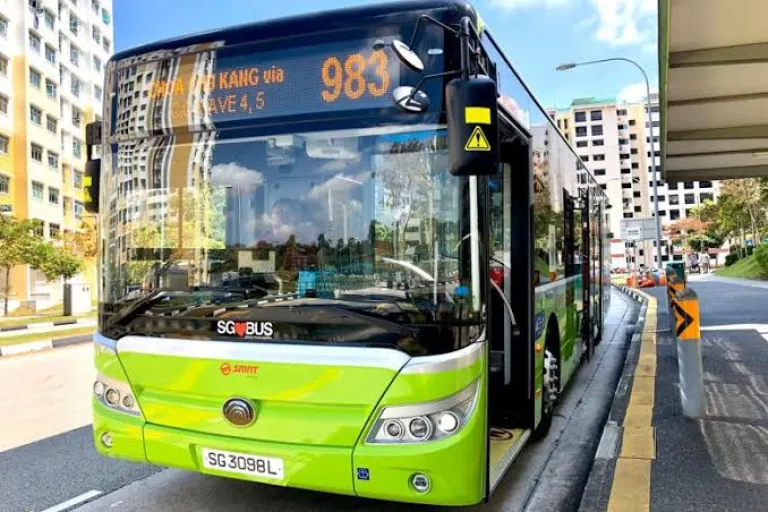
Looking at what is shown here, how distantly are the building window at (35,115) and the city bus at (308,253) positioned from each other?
47.9m

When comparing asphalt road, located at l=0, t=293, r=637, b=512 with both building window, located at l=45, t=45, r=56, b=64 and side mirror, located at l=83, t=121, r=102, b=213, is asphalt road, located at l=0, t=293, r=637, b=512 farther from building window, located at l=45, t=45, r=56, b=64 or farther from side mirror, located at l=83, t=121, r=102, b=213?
building window, located at l=45, t=45, r=56, b=64

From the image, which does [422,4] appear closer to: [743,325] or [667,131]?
[667,131]

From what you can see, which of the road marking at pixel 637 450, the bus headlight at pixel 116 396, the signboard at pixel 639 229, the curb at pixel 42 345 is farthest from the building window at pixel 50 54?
the bus headlight at pixel 116 396

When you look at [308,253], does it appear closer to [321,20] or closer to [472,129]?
[472,129]

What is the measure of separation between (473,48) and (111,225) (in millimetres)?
2423

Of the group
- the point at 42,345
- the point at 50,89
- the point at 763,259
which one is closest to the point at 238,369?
the point at 42,345

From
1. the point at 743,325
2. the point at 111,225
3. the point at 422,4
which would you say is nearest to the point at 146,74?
the point at 111,225

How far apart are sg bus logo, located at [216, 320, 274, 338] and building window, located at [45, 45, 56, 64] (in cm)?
5322

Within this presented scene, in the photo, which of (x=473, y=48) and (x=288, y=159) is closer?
(x=473, y=48)

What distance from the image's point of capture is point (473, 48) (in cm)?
336

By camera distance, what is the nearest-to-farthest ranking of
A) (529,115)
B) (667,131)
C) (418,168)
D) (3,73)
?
(418,168)
(529,115)
(667,131)
(3,73)

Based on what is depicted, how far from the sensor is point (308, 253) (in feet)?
11.6

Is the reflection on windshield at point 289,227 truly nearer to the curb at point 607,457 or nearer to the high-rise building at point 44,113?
the curb at point 607,457

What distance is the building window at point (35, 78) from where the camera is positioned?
45.3m
